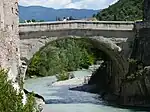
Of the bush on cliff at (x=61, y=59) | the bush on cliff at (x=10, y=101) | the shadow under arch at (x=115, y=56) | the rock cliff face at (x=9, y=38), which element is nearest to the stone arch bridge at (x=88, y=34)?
the shadow under arch at (x=115, y=56)

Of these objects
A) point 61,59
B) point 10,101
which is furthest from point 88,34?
point 61,59

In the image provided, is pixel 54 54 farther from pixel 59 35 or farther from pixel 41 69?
pixel 59 35

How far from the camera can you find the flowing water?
27406 millimetres

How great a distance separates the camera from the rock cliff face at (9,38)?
2221cm

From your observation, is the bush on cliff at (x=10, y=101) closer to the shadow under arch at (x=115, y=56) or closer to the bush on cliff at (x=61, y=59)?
the shadow under arch at (x=115, y=56)

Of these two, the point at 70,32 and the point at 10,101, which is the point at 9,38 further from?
the point at 10,101

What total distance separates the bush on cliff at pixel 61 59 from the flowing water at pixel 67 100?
20.0ft

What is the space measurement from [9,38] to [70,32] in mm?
5268

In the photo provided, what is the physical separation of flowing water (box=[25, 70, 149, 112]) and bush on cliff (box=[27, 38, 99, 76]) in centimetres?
608

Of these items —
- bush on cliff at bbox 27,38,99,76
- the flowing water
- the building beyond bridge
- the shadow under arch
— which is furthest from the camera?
bush on cliff at bbox 27,38,99,76

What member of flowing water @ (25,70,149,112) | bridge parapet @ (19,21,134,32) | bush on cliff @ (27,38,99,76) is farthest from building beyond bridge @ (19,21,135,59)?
bush on cliff @ (27,38,99,76)

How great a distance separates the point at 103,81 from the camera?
37062 mm

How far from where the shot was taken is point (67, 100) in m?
31.0

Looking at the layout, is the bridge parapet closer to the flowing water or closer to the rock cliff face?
the rock cliff face
